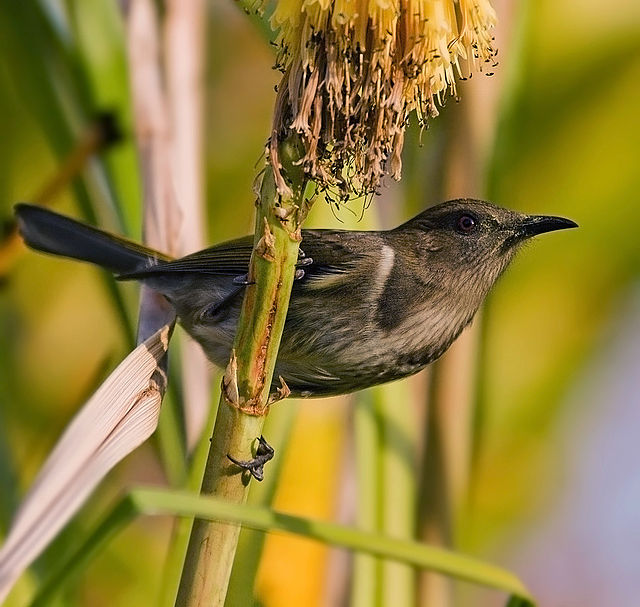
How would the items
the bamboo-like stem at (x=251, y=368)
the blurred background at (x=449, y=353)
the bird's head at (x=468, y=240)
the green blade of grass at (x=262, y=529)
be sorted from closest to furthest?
1. the green blade of grass at (x=262, y=529)
2. the bamboo-like stem at (x=251, y=368)
3. the blurred background at (x=449, y=353)
4. the bird's head at (x=468, y=240)

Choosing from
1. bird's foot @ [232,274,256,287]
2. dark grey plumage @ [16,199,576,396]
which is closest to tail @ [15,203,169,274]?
dark grey plumage @ [16,199,576,396]

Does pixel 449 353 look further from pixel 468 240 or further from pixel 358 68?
pixel 358 68

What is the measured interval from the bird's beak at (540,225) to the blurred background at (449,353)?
7 centimetres

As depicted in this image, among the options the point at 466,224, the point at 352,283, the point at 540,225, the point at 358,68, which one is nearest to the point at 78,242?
the point at 352,283

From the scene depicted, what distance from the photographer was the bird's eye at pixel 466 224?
194 cm

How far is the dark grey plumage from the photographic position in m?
1.76

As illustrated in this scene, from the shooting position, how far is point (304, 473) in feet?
5.43

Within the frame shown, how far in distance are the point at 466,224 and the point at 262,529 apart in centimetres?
117

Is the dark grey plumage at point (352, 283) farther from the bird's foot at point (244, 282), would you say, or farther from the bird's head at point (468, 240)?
the bird's foot at point (244, 282)

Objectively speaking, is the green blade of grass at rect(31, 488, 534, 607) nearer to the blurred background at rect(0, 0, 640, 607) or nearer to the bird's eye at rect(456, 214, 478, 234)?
the blurred background at rect(0, 0, 640, 607)

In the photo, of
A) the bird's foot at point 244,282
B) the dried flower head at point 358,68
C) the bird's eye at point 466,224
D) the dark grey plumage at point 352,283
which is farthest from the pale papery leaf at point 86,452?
the bird's eye at point 466,224

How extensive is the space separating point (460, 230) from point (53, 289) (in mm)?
943

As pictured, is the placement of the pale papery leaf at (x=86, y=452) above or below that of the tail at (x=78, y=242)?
below

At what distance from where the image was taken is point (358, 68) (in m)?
0.95
